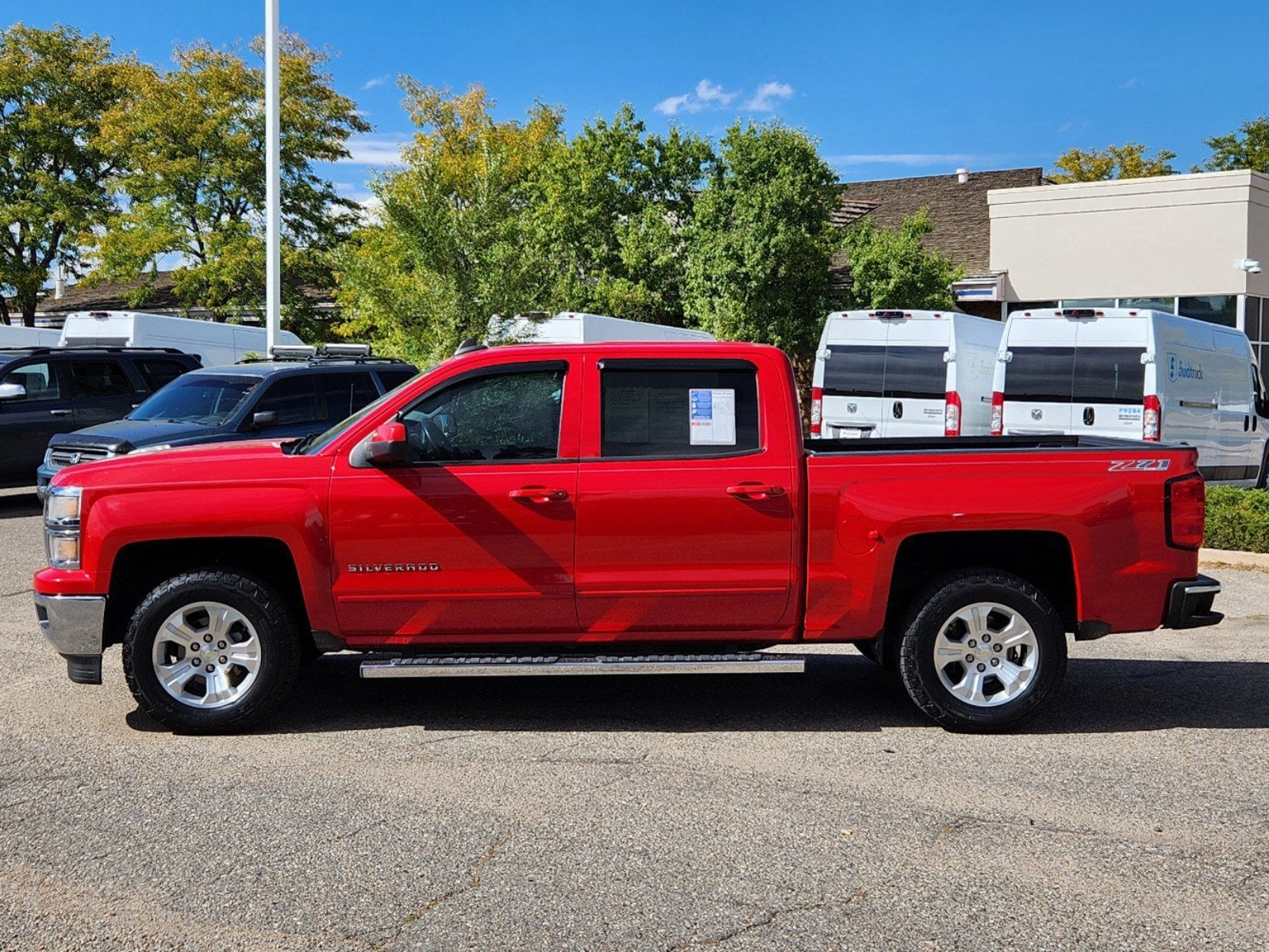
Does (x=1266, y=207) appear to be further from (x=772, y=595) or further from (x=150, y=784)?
(x=150, y=784)

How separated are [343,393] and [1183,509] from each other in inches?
364

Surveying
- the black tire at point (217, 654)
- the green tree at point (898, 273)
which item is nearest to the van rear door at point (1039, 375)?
the black tire at point (217, 654)

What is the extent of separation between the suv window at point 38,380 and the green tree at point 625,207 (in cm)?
1653

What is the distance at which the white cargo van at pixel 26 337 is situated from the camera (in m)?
25.1

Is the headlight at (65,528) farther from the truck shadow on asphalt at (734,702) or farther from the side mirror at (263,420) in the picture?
the side mirror at (263,420)

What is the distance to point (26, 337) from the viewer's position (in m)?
25.6

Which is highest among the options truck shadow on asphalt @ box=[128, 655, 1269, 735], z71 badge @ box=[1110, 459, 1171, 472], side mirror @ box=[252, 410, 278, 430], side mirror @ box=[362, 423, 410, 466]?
side mirror @ box=[252, 410, 278, 430]

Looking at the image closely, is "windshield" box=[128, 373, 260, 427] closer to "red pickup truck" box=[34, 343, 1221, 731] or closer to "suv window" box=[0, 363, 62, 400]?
"suv window" box=[0, 363, 62, 400]

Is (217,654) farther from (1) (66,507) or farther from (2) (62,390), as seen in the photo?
(2) (62,390)

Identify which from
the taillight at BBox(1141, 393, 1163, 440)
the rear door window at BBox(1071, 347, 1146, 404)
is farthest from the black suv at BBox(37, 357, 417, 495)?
the taillight at BBox(1141, 393, 1163, 440)

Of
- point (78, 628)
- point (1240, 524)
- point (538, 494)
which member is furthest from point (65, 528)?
point (1240, 524)

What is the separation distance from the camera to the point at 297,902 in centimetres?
417

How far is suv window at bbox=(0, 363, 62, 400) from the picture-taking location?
16.1 m

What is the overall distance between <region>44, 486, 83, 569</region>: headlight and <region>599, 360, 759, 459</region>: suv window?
2594 millimetres
